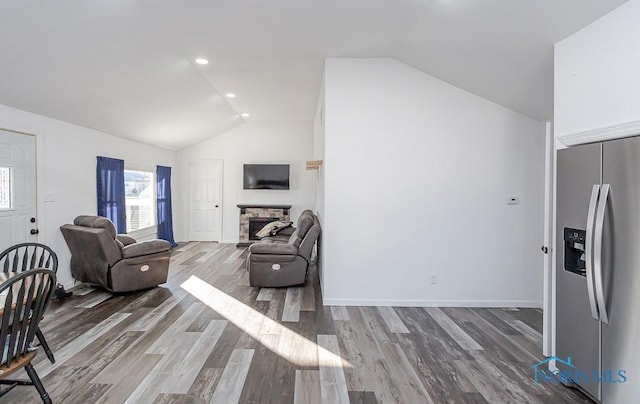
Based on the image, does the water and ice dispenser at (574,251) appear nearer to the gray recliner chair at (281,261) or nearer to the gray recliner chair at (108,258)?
the gray recliner chair at (281,261)

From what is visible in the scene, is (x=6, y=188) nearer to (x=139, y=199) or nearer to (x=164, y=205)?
(x=139, y=199)

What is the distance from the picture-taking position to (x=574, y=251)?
2312 millimetres

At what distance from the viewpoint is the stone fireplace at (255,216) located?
791 centimetres

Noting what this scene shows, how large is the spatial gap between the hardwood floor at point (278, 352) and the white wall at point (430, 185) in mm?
453

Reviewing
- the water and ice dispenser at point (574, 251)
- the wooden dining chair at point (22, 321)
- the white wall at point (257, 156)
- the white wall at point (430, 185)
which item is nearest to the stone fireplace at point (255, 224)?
the white wall at point (257, 156)

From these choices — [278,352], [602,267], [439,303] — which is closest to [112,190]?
[278,352]

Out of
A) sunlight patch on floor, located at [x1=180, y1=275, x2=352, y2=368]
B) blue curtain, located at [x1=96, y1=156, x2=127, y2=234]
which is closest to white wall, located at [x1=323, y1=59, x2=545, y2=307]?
sunlight patch on floor, located at [x1=180, y1=275, x2=352, y2=368]

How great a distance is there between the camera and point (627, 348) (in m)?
1.88

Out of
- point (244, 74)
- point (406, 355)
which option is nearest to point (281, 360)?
point (406, 355)

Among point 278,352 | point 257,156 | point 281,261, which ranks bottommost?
point 278,352

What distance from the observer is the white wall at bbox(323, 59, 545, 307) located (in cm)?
390

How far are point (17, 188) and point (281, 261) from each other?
10.6 ft

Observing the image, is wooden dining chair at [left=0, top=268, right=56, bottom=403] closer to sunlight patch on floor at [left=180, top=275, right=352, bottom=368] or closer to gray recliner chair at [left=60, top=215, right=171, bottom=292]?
sunlight patch on floor at [left=180, top=275, right=352, bottom=368]

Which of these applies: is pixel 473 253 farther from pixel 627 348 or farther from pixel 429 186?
pixel 627 348
